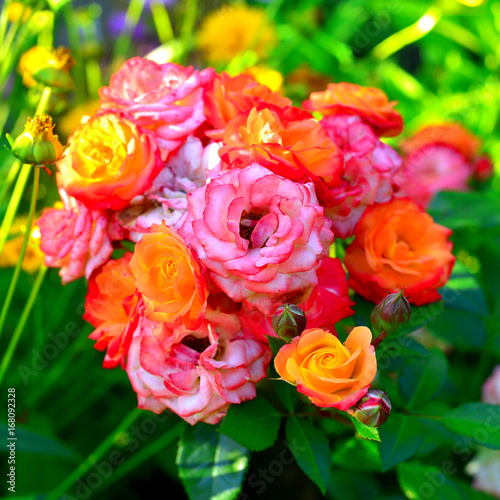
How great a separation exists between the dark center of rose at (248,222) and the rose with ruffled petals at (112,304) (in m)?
0.11

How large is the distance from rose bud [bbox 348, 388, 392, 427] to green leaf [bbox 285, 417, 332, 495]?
0.10 m

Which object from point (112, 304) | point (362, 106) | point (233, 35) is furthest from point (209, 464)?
point (233, 35)

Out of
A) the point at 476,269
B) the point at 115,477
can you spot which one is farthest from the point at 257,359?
the point at 476,269

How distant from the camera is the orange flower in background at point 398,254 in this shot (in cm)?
50

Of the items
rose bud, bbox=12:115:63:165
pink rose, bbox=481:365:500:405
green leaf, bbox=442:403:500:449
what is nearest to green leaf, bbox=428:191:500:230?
pink rose, bbox=481:365:500:405

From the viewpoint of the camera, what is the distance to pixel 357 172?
0.53m

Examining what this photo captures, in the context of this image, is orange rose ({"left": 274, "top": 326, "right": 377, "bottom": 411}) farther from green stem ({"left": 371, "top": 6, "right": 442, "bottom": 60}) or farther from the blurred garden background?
green stem ({"left": 371, "top": 6, "right": 442, "bottom": 60})

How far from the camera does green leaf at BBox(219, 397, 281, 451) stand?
463 millimetres

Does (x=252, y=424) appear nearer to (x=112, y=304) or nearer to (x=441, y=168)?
(x=112, y=304)

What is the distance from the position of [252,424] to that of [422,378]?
0.21m

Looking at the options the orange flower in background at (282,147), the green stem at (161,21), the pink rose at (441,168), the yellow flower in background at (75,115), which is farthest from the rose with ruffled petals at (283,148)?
the green stem at (161,21)

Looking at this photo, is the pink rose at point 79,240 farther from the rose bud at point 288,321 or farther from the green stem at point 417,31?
the green stem at point 417,31

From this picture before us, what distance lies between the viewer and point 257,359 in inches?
18.0

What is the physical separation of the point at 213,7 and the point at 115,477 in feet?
4.88
